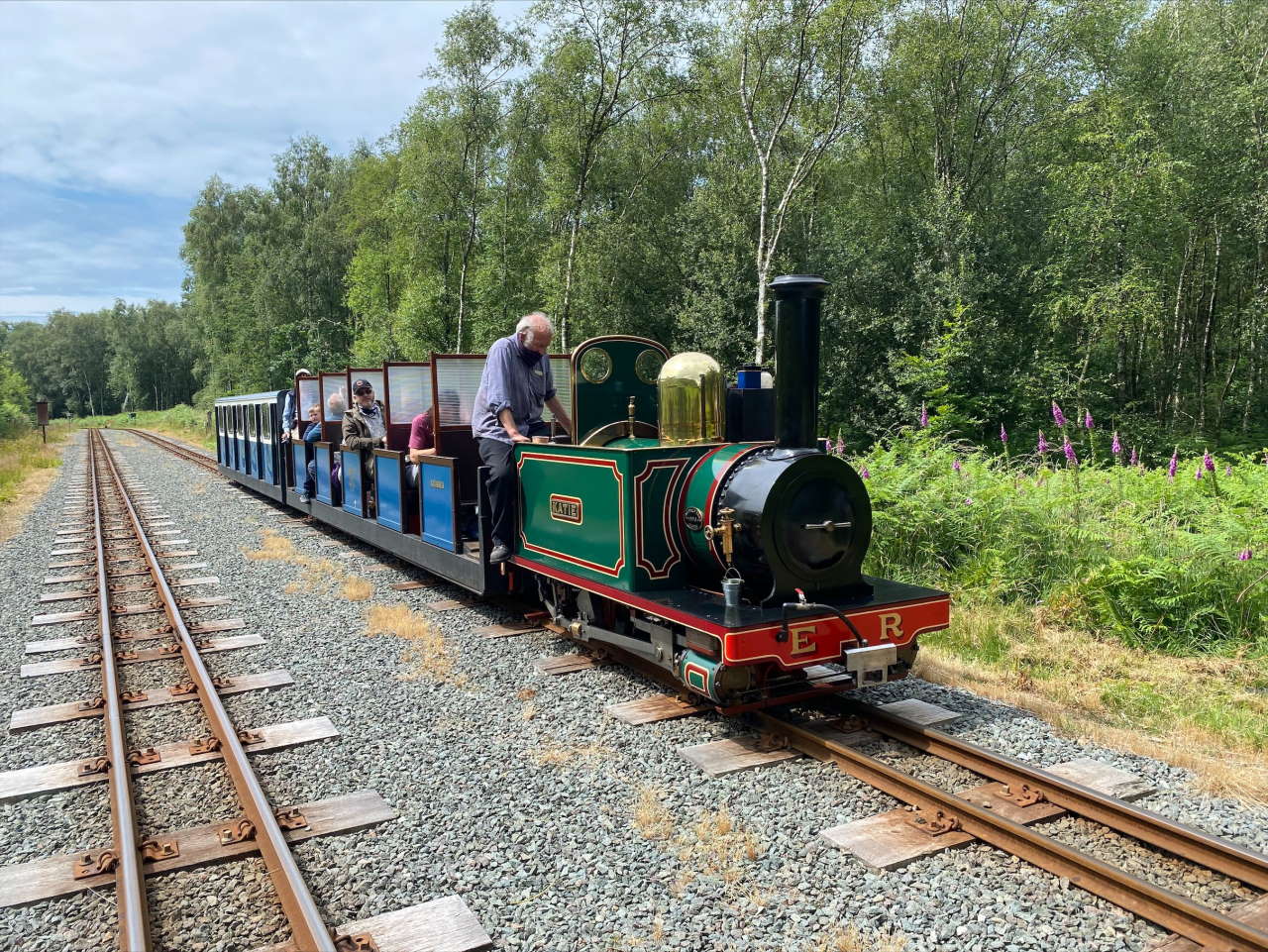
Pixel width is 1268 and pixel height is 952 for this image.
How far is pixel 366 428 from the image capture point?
9234mm

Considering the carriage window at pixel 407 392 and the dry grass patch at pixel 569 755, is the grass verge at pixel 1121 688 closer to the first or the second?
the dry grass patch at pixel 569 755

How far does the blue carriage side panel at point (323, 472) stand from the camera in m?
10.4

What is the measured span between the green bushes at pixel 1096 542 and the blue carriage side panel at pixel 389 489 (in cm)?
430

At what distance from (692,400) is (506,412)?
1.58m

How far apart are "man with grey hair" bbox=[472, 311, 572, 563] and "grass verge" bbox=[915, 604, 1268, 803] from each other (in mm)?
2940

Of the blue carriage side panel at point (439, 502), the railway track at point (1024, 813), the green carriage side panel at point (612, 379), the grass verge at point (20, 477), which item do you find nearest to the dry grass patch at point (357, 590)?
the blue carriage side panel at point (439, 502)

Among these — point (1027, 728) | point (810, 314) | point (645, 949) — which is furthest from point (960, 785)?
point (810, 314)

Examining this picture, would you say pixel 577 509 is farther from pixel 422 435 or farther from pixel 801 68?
pixel 801 68

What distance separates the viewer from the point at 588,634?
523cm

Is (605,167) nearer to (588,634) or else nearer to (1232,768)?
(588,634)

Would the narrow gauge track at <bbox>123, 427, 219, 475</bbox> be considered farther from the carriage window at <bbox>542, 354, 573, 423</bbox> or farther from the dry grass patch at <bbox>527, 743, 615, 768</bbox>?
the dry grass patch at <bbox>527, 743, 615, 768</bbox>

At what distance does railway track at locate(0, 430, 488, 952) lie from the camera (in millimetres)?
2762

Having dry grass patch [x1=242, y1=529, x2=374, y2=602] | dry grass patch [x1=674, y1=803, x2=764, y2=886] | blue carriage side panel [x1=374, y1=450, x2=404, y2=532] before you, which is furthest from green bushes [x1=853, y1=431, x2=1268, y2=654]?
dry grass patch [x1=242, y1=529, x2=374, y2=602]

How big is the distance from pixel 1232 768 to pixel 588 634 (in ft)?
10.8
